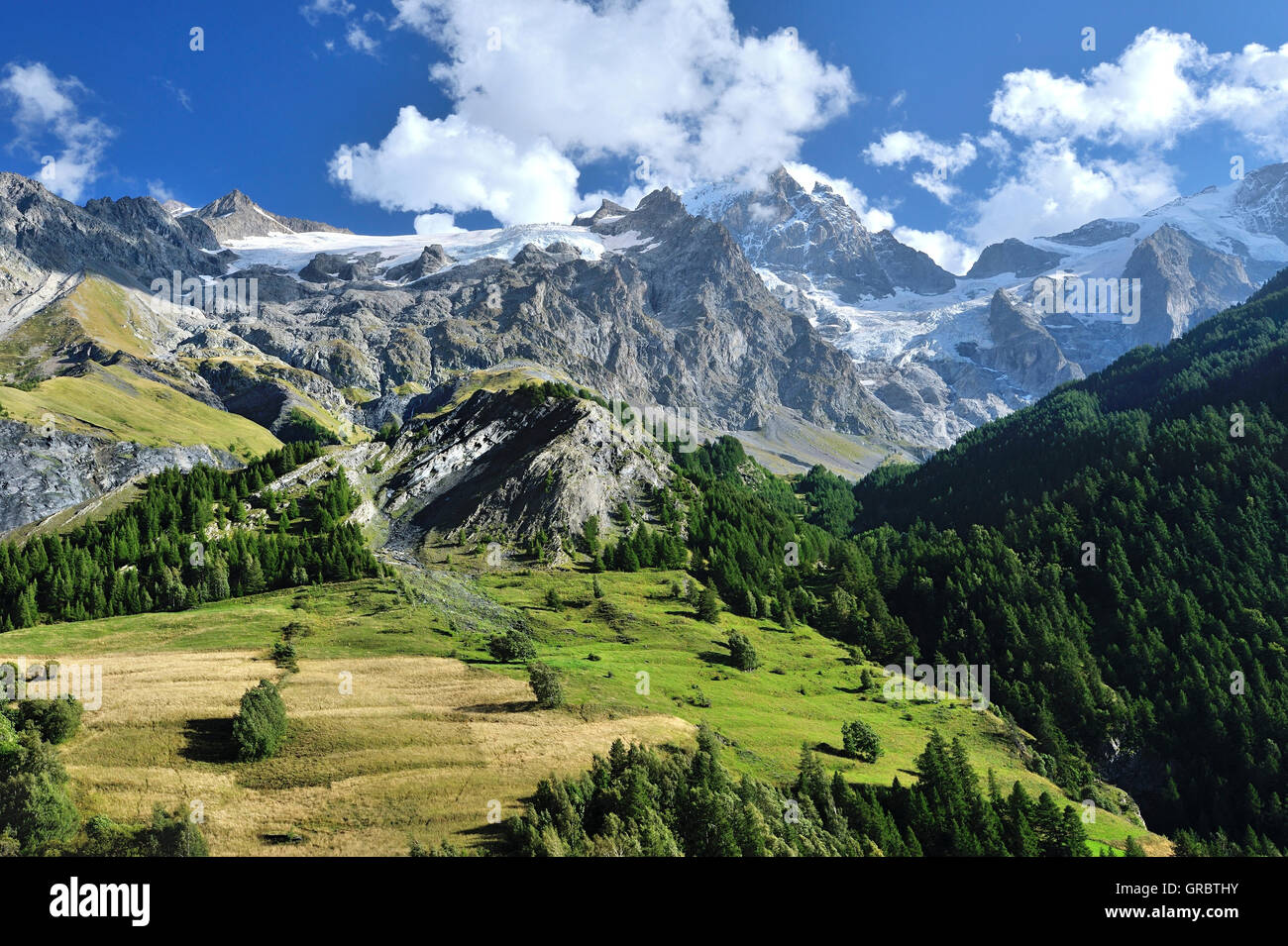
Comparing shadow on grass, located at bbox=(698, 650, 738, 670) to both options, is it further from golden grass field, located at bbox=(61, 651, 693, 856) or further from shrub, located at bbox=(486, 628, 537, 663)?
golden grass field, located at bbox=(61, 651, 693, 856)

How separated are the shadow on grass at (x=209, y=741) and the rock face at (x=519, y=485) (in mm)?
99244

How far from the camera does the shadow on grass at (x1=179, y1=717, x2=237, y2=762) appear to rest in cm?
5141

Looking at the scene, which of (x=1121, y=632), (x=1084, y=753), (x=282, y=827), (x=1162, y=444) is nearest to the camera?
(x=282, y=827)

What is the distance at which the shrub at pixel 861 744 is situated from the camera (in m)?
73.7

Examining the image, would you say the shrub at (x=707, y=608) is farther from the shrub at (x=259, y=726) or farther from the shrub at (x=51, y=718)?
the shrub at (x=51, y=718)

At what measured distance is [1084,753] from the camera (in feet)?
372

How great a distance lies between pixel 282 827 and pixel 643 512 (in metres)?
140

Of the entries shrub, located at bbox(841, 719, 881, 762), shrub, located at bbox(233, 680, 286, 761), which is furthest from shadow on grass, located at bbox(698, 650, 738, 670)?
shrub, located at bbox(233, 680, 286, 761)

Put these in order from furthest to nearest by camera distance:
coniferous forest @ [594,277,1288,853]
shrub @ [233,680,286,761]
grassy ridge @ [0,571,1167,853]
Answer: coniferous forest @ [594,277,1288,853] < shrub @ [233,680,286,761] < grassy ridge @ [0,571,1167,853]

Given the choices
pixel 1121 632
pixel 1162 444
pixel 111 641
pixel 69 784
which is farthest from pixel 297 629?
pixel 1162 444

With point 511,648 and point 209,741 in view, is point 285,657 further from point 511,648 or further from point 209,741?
point 511,648

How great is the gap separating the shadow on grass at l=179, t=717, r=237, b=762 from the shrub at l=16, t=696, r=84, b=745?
24.4 feet
